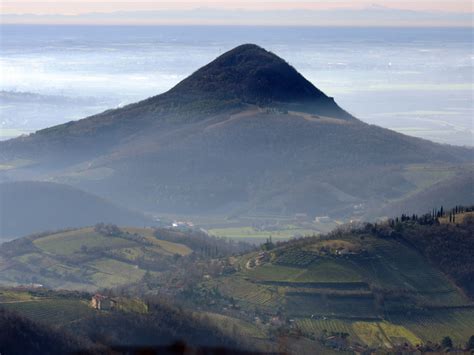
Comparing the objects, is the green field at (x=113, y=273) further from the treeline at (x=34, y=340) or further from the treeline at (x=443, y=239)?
the treeline at (x=34, y=340)

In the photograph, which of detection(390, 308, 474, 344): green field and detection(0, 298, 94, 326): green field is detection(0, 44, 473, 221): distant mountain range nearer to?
detection(390, 308, 474, 344): green field

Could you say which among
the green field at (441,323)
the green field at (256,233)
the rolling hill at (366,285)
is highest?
the rolling hill at (366,285)

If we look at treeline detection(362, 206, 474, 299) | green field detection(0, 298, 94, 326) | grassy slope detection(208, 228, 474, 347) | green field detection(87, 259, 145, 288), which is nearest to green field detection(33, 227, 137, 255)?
green field detection(87, 259, 145, 288)

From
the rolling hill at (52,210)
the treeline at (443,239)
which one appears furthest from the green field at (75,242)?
the treeline at (443,239)

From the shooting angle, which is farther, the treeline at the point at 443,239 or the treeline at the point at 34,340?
the treeline at the point at 443,239

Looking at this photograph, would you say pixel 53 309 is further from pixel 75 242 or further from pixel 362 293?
pixel 75 242

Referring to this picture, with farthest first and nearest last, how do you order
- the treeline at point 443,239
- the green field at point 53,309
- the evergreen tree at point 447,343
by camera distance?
the treeline at point 443,239 → the evergreen tree at point 447,343 → the green field at point 53,309

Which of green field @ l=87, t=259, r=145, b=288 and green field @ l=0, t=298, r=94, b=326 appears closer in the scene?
green field @ l=0, t=298, r=94, b=326
